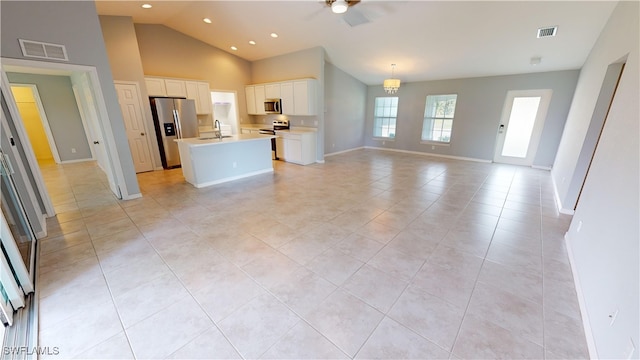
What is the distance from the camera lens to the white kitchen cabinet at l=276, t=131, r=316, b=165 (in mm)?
6156

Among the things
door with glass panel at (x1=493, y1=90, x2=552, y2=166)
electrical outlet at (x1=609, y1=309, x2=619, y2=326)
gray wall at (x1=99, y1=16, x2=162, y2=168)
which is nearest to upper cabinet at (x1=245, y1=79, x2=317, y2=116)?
gray wall at (x1=99, y1=16, x2=162, y2=168)

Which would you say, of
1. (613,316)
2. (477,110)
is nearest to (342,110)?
(477,110)

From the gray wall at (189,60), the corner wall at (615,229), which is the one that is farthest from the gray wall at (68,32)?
the corner wall at (615,229)

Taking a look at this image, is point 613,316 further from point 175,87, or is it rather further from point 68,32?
point 175,87

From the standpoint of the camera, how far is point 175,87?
576 cm

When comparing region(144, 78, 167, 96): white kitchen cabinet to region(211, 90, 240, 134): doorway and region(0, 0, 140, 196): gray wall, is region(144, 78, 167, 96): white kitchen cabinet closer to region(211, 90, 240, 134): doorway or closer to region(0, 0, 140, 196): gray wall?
region(211, 90, 240, 134): doorway

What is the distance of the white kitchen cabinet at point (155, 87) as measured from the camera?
5.38 metres

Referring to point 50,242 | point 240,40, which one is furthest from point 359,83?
point 50,242

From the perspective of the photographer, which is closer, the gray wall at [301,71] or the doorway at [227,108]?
the gray wall at [301,71]

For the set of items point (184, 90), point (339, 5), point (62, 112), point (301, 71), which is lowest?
point (62, 112)

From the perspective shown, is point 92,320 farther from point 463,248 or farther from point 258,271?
point 463,248

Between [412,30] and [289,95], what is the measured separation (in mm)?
3260

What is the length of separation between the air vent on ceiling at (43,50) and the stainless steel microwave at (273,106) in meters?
4.18

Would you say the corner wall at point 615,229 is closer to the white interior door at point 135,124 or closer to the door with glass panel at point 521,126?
the door with glass panel at point 521,126
